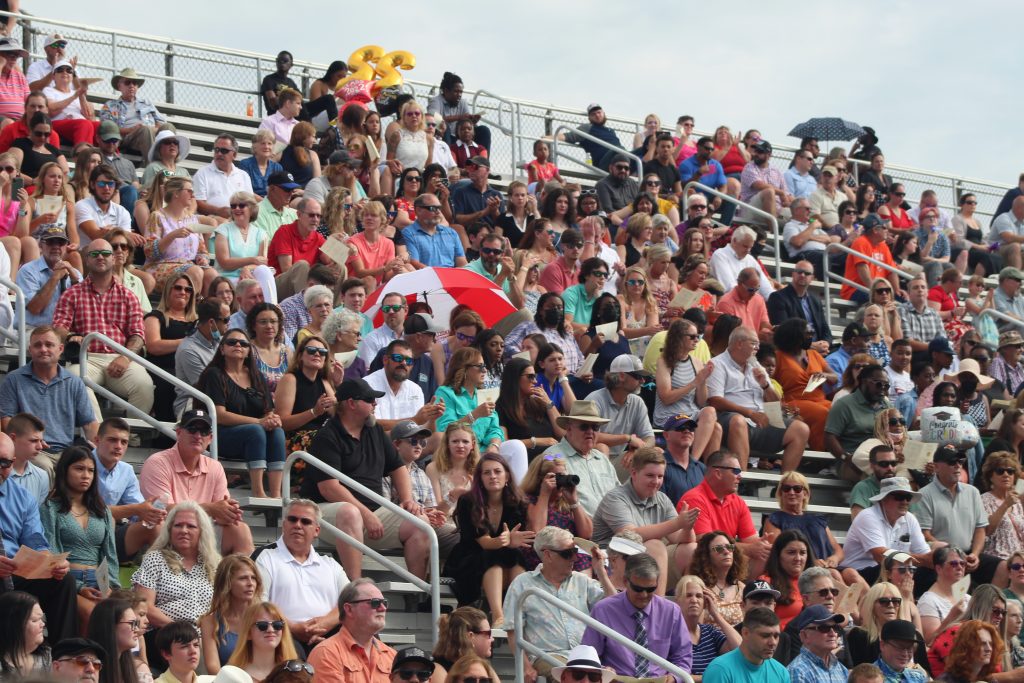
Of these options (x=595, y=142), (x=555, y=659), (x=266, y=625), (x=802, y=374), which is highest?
(x=595, y=142)

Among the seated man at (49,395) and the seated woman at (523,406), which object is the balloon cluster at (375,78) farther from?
the seated man at (49,395)

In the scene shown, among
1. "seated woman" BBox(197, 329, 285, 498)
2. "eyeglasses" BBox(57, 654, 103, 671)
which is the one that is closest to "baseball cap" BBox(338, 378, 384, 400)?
"seated woman" BBox(197, 329, 285, 498)

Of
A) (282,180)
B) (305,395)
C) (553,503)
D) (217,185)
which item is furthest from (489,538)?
(217,185)

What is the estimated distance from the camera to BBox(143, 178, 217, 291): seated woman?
47.8 feet

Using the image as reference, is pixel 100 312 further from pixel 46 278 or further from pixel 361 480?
pixel 361 480

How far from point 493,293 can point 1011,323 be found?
19.7 ft

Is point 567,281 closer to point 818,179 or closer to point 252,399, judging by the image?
point 252,399

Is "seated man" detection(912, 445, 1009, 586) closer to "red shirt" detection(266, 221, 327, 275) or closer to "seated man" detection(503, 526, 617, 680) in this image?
"seated man" detection(503, 526, 617, 680)

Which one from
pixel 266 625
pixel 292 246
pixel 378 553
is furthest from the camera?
pixel 292 246

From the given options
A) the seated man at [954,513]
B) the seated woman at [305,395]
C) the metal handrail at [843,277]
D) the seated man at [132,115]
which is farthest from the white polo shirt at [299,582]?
the metal handrail at [843,277]

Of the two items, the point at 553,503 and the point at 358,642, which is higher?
the point at 553,503

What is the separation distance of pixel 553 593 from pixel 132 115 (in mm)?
9274

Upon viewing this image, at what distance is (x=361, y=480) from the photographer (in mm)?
11695

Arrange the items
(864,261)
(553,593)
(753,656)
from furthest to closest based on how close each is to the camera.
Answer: (864,261) < (553,593) < (753,656)
